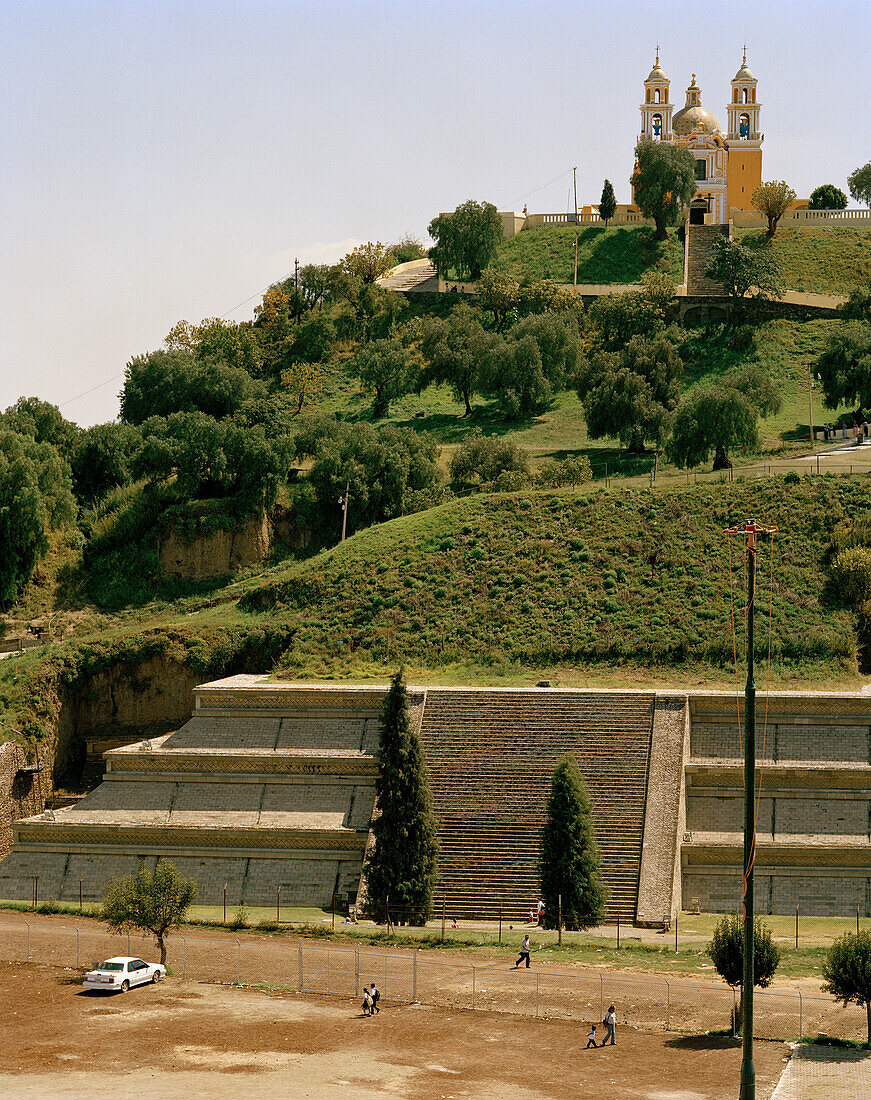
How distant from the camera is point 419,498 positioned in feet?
236

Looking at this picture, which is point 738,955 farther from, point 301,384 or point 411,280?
point 411,280

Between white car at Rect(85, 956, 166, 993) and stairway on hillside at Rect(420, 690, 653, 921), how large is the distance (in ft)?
31.0

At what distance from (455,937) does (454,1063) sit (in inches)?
379

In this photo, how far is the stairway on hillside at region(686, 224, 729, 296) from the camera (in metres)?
100

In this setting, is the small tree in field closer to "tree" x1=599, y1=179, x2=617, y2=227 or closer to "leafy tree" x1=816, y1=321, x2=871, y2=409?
"leafy tree" x1=816, y1=321, x2=871, y2=409

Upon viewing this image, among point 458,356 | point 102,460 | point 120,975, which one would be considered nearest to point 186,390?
point 102,460

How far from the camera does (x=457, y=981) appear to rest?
117ft

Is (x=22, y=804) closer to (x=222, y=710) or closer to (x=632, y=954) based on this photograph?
(x=222, y=710)

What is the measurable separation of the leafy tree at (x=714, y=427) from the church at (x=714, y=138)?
46846mm

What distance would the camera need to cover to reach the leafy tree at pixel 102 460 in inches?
3056

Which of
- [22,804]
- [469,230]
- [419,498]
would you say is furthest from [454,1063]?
[469,230]

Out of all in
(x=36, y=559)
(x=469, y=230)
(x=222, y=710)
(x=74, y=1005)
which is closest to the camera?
(x=74, y=1005)

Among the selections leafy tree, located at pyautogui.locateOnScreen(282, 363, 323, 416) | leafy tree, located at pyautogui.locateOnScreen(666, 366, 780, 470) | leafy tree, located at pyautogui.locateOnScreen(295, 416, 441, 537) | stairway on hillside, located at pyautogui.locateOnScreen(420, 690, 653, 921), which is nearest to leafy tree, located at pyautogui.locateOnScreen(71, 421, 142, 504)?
leafy tree, located at pyautogui.locateOnScreen(295, 416, 441, 537)

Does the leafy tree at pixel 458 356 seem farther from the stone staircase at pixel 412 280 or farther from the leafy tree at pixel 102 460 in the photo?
the leafy tree at pixel 102 460
